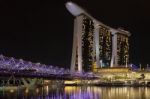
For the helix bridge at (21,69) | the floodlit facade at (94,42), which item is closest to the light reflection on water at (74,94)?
the helix bridge at (21,69)

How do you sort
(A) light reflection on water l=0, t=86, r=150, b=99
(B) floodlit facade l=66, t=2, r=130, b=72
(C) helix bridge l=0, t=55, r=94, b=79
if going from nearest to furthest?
(A) light reflection on water l=0, t=86, r=150, b=99 → (C) helix bridge l=0, t=55, r=94, b=79 → (B) floodlit facade l=66, t=2, r=130, b=72

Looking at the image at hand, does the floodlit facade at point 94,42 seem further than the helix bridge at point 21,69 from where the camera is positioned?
Yes

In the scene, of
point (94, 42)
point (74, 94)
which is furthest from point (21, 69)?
point (94, 42)

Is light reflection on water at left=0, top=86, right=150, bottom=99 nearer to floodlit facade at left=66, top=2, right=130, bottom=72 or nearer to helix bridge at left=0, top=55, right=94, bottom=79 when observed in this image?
helix bridge at left=0, top=55, right=94, bottom=79

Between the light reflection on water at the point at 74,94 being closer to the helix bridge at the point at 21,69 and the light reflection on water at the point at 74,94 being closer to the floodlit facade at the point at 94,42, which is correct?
the helix bridge at the point at 21,69

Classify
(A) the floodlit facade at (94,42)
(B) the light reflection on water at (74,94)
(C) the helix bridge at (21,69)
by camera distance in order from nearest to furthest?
(B) the light reflection on water at (74,94) < (C) the helix bridge at (21,69) < (A) the floodlit facade at (94,42)

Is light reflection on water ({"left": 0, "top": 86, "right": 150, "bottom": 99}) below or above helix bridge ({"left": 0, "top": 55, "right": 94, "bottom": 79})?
below

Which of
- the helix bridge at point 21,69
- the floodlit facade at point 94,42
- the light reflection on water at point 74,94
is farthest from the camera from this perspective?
the floodlit facade at point 94,42

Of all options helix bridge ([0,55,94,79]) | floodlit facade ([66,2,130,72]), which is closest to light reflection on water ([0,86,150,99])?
helix bridge ([0,55,94,79])

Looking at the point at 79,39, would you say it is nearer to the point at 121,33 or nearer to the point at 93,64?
the point at 93,64

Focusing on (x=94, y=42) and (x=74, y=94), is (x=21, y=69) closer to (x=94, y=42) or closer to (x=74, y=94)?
(x=74, y=94)
